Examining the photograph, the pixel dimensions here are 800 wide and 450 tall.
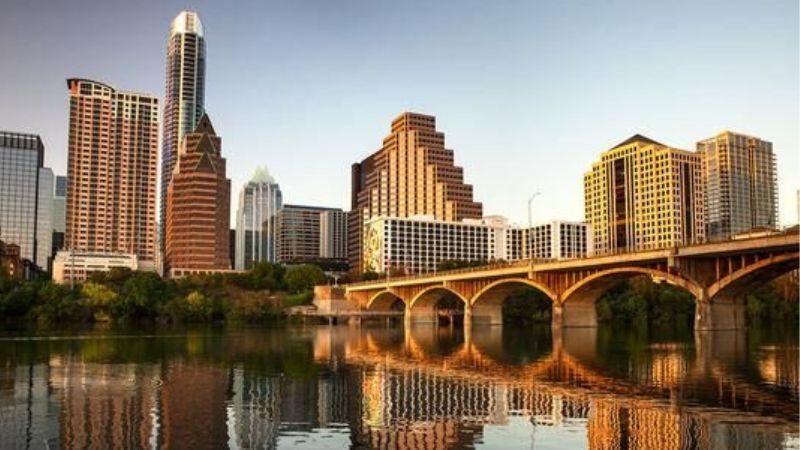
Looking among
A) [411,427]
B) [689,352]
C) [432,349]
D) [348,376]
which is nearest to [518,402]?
[411,427]

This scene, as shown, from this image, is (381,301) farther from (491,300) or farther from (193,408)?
(193,408)

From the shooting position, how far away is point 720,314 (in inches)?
3445

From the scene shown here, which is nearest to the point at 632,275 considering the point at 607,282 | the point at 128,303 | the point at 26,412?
the point at 607,282

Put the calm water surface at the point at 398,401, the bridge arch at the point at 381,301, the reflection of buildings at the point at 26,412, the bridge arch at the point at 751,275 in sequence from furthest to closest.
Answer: the bridge arch at the point at 381,301 → the bridge arch at the point at 751,275 → the calm water surface at the point at 398,401 → the reflection of buildings at the point at 26,412

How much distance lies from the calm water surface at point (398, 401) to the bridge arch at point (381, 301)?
111 meters

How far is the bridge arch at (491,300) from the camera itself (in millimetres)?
127125

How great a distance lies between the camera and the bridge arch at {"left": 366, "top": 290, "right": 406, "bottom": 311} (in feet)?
573

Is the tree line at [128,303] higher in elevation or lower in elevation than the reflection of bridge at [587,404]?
higher

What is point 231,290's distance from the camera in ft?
625

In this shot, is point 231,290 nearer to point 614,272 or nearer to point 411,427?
point 614,272

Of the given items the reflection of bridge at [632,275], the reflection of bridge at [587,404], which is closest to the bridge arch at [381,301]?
the reflection of bridge at [632,275]

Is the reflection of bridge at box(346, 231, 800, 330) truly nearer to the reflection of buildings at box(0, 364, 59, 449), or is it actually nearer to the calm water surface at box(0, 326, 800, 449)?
the calm water surface at box(0, 326, 800, 449)

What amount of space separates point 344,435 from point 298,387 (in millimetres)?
14033

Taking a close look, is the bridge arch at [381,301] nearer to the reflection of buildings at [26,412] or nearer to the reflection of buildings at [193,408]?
the reflection of buildings at [193,408]
